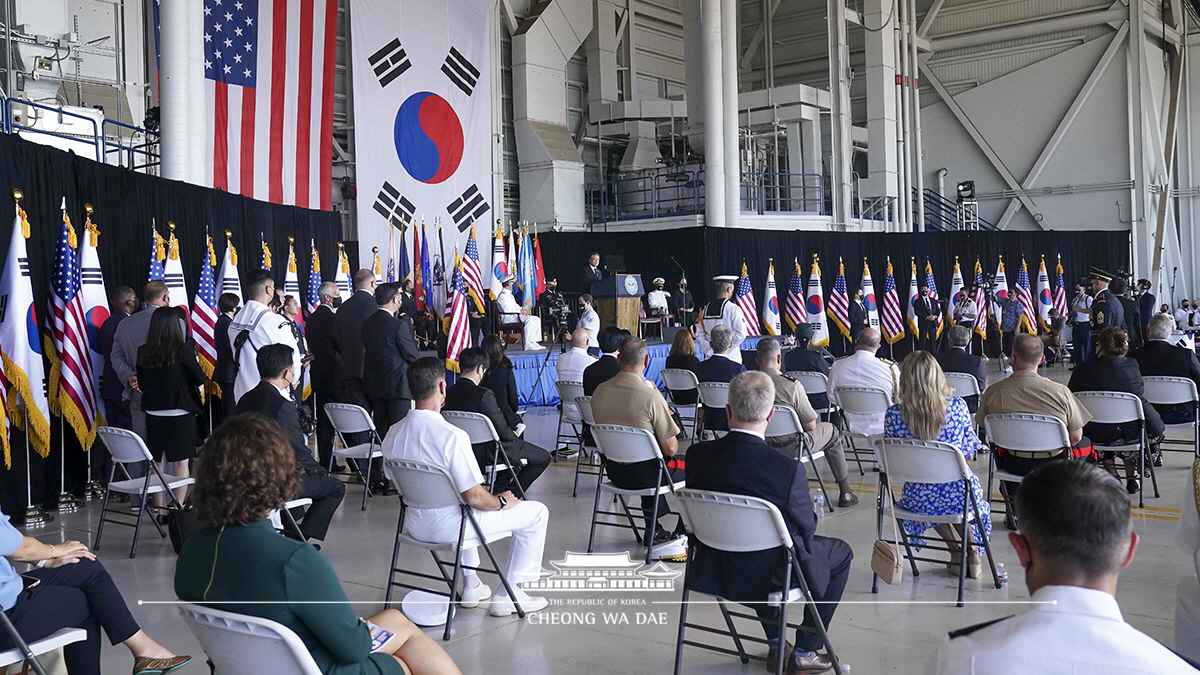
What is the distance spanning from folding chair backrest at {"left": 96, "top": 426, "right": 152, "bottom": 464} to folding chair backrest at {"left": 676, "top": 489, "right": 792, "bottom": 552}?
354 cm

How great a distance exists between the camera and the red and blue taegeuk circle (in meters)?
16.8

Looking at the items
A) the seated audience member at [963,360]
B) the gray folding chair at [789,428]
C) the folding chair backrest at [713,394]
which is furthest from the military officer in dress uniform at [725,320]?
the seated audience member at [963,360]

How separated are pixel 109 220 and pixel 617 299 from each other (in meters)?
8.20

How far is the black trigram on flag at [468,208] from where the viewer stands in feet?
57.8

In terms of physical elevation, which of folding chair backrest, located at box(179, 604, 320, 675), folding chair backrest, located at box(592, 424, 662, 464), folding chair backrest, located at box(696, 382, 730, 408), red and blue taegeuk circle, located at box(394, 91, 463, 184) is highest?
red and blue taegeuk circle, located at box(394, 91, 463, 184)

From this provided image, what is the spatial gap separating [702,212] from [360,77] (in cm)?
735

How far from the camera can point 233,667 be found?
8.05ft

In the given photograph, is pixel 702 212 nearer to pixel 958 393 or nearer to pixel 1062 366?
pixel 1062 366

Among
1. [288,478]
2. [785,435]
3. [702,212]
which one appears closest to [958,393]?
[785,435]

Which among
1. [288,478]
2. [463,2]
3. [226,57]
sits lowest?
[288,478]

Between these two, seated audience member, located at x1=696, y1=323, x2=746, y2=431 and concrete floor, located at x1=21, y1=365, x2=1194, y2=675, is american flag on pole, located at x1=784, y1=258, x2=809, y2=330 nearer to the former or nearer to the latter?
seated audience member, located at x1=696, y1=323, x2=746, y2=431

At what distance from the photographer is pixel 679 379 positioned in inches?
348

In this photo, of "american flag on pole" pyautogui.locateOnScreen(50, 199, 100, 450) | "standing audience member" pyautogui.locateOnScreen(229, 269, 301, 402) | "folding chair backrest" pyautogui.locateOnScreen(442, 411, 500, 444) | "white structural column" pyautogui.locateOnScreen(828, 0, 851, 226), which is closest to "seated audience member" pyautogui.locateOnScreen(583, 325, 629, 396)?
"folding chair backrest" pyautogui.locateOnScreen(442, 411, 500, 444)

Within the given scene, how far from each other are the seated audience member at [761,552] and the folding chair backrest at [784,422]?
248 centimetres
